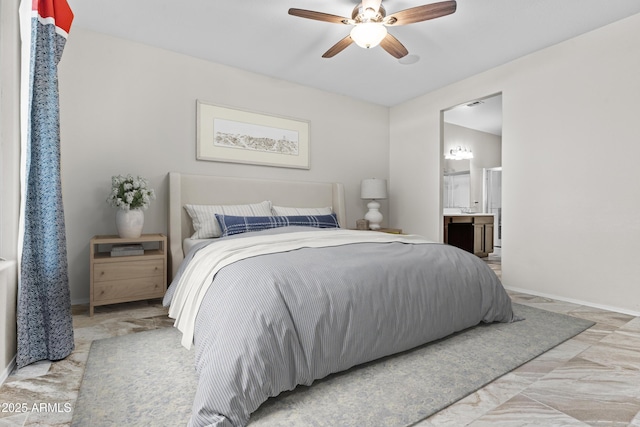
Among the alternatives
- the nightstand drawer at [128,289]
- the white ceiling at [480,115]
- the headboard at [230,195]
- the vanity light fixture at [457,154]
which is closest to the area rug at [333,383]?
the nightstand drawer at [128,289]

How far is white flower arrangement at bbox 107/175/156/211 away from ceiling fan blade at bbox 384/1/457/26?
244cm

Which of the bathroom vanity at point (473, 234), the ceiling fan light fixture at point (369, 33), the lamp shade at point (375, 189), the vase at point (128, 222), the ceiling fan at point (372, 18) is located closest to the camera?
the ceiling fan at point (372, 18)

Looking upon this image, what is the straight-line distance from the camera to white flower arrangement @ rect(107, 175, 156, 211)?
9.54 feet

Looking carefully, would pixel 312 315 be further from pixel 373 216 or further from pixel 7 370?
pixel 373 216

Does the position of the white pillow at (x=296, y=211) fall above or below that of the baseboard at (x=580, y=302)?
above

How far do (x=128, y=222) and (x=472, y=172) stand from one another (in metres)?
6.02

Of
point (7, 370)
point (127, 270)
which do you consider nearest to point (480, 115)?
point (127, 270)

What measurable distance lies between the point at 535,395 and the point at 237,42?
3.54 meters

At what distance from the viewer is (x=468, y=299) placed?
2.23m

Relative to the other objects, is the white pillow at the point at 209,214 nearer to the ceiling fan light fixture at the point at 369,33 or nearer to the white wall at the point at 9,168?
the white wall at the point at 9,168

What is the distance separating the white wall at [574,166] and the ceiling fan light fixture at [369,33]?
196 centimetres

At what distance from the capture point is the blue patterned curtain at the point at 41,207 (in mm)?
1778

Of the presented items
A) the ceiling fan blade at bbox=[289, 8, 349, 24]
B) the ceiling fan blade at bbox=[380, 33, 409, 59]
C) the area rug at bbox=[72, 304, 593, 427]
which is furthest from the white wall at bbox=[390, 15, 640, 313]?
the ceiling fan blade at bbox=[289, 8, 349, 24]

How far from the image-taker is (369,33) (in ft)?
8.21
